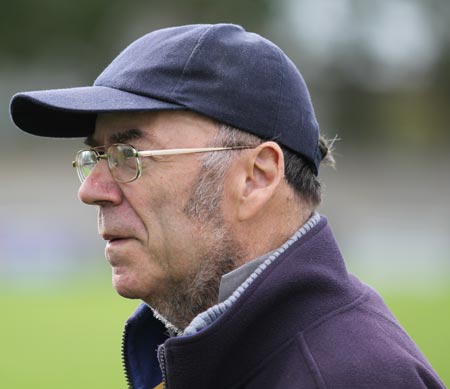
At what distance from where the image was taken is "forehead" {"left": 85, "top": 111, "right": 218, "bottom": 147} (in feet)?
8.91

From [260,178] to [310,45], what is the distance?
35326mm

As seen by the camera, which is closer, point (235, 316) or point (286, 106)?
point (235, 316)

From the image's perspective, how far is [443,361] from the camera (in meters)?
9.78

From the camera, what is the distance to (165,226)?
2736 mm

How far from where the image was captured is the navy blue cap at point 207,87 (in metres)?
2.68

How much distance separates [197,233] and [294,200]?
33cm

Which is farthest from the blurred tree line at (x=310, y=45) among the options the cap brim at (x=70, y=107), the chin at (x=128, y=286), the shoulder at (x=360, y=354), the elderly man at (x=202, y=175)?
the shoulder at (x=360, y=354)

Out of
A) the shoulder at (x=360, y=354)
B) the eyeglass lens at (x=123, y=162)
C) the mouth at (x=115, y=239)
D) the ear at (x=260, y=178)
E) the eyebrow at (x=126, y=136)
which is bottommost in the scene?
the shoulder at (x=360, y=354)

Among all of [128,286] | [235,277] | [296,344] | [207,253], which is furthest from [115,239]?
[296,344]

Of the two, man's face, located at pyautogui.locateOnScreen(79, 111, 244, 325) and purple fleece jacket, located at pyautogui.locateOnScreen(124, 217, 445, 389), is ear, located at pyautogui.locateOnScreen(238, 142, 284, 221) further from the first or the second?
purple fleece jacket, located at pyautogui.locateOnScreen(124, 217, 445, 389)

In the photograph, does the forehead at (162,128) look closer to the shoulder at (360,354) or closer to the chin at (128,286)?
the chin at (128,286)

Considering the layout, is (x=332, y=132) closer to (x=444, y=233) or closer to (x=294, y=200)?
(x=444, y=233)

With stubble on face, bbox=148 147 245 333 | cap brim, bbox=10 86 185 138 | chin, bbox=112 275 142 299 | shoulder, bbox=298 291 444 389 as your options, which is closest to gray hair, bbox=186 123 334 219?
stubble on face, bbox=148 147 245 333

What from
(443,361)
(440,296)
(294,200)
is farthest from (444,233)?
(294,200)
